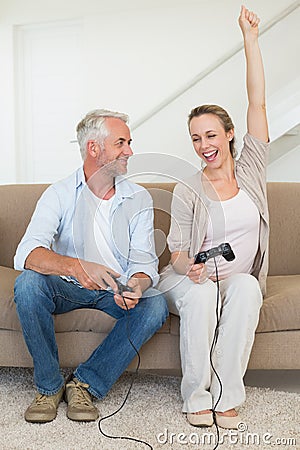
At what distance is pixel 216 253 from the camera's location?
2.16 m

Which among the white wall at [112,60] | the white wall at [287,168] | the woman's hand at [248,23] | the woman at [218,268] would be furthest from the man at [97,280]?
the white wall at [287,168]

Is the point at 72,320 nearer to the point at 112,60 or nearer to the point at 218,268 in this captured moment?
the point at 218,268

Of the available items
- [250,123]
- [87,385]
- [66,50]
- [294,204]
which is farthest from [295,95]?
[87,385]

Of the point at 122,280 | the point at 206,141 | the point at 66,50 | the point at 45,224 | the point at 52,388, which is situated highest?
the point at 66,50

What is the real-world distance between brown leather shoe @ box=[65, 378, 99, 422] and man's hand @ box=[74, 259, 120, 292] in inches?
13.0

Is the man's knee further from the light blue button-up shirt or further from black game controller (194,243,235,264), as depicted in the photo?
black game controller (194,243,235,264)

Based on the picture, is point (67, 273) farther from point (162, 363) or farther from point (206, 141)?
point (206, 141)

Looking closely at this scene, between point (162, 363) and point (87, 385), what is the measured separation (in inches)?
10.5

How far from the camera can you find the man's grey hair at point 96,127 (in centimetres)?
229

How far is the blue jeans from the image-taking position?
6.86ft

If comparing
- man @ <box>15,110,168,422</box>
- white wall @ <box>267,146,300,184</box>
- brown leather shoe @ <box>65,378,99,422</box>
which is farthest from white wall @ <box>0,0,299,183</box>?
brown leather shoe @ <box>65,378,99,422</box>

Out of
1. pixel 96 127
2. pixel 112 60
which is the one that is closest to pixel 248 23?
pixel 96 127

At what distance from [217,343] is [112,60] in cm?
344

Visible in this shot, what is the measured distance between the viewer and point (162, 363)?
2268 mm
